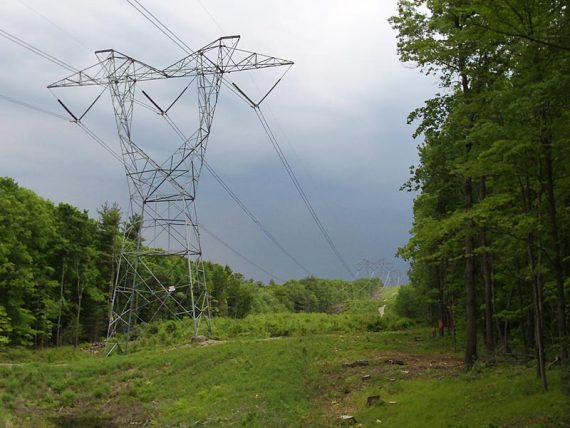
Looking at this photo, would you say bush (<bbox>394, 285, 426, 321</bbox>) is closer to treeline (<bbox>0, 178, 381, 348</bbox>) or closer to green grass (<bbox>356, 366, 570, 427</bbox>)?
treeline (<bbox>0, 178, 381, 348</bbox>)

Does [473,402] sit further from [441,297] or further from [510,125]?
[441,297]

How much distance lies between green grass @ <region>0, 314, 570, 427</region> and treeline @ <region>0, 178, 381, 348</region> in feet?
35.9

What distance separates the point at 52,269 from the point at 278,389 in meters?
33.8

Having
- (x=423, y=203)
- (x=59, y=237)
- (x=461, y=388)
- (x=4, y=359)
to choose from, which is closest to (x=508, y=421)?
(x=461, y=388)

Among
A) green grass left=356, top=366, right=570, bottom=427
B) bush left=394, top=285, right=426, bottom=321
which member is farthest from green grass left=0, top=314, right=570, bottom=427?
bush left=394, top=285, right=426, bottom=321

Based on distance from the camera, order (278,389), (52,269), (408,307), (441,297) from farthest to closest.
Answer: (408,307) → (52,269) → (441,297) → (278,389)

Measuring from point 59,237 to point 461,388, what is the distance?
1695 inches

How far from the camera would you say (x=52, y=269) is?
148 ft

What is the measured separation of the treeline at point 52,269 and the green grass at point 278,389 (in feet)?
35.9

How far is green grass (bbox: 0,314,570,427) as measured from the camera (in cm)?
1157

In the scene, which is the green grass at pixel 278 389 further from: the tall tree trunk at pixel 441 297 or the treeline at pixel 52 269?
the treeline at pixel 52 269

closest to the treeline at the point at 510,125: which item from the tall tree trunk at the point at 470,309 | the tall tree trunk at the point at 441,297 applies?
the tall tree trunk at the point at 470,309

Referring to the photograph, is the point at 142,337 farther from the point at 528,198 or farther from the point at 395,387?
the point at 528,198

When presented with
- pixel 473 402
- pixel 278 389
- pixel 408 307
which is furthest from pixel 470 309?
pixel 408 307
